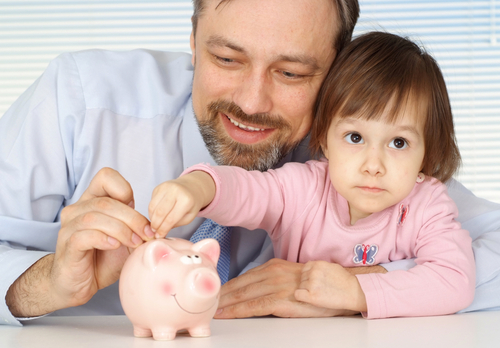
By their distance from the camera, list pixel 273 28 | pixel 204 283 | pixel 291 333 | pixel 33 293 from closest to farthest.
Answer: pixel 204 283 < pixel 291 333 < pixel 33 293 < pixel 273 28

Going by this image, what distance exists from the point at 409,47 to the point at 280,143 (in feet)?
1.40

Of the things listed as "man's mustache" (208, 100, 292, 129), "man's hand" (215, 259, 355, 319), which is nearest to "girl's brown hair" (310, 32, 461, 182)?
"man's mustache" (208, 100, 292, 129)

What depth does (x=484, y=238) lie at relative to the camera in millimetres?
1330

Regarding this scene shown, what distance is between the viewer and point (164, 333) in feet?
2.80

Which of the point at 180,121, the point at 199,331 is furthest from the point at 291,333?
the point at 180,121

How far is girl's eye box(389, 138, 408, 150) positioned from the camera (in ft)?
3.98

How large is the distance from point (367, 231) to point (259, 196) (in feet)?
0.90

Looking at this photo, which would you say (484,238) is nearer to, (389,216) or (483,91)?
(389,216)

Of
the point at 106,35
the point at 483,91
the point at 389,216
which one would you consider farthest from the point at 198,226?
the point at 483,91

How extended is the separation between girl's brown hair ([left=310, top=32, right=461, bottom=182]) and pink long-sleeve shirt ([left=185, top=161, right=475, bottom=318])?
0.09 m

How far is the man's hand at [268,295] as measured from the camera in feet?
3.78

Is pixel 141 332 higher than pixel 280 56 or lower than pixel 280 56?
lower

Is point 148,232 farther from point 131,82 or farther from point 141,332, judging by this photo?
point 131,82

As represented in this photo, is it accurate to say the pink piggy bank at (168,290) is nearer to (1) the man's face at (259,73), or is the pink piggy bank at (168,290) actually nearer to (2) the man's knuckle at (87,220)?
(2) the man's knuckle at (87,220)
